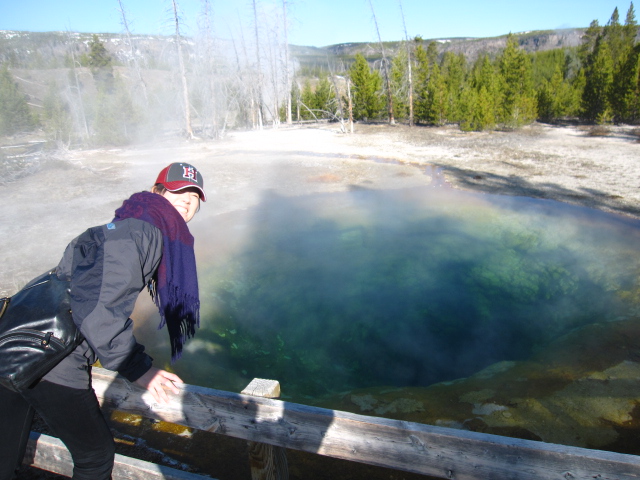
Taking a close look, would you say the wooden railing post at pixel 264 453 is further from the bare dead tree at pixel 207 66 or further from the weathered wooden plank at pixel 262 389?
the bare dead tree at pixel 207 66

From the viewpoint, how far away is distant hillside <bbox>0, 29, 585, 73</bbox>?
86.8ft

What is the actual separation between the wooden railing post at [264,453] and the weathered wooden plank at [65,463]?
30 cm

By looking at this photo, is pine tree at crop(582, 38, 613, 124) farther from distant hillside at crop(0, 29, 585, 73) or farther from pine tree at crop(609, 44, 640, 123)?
distant hillside at crop(0, 29, 585, 73)

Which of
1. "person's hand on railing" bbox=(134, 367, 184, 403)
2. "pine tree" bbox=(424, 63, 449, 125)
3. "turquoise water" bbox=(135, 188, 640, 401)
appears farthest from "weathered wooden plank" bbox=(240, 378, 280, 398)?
"pine tree" bbox=(424, 63, 449, 125)

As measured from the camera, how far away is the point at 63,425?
1432 millimetres

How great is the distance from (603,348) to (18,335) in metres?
4.39

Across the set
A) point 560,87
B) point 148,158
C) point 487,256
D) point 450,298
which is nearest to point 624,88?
point 560,87

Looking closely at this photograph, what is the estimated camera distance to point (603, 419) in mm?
2814

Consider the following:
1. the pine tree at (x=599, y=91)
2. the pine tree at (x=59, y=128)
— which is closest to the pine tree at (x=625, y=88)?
the pine tree at (x=599, y=91)

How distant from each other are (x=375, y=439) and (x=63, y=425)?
43.2 inches

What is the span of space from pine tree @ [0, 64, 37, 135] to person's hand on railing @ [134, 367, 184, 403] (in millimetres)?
22775

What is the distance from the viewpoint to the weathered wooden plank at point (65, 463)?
5.31 feet

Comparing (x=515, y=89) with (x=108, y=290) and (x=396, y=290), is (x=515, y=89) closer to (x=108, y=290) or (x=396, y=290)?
(x=396, y=290)

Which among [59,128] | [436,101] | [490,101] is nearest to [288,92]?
[436,101]
